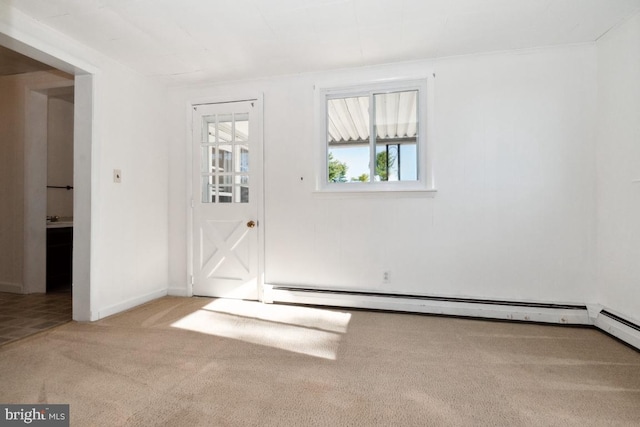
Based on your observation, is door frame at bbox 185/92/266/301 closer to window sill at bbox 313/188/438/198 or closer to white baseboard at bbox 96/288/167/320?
white baseboard at bbox 96/288/167/320

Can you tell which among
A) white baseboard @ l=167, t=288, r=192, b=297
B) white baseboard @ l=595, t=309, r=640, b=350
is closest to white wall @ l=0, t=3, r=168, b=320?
white baseboard @ l=167, t=288, r=192, b=297

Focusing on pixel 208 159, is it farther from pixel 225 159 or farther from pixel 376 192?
pixel 376 192

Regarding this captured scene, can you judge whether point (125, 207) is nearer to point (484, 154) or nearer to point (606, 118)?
point (484, 154)

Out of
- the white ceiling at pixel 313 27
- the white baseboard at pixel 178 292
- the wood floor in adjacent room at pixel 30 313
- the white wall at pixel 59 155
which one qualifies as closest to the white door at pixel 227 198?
the white baseboard at pixel 178 292

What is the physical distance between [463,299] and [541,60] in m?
2.31

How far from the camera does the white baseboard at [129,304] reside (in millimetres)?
3045

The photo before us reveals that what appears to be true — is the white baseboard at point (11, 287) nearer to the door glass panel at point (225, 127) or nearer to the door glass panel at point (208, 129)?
the door glass panel at point (208, 129)

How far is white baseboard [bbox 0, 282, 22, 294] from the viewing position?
398cm

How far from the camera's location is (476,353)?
A: 2279 millimetres

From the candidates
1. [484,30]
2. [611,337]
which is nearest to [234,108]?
[484,30]

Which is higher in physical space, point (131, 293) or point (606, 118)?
point (606, 118)

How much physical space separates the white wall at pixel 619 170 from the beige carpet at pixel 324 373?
0.44m

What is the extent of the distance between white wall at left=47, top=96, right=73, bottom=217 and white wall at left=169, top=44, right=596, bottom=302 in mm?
3406

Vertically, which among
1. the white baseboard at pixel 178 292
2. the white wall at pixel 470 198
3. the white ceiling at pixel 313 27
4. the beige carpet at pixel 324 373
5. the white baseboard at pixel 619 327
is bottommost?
the beige carpet at pixel 324 373
